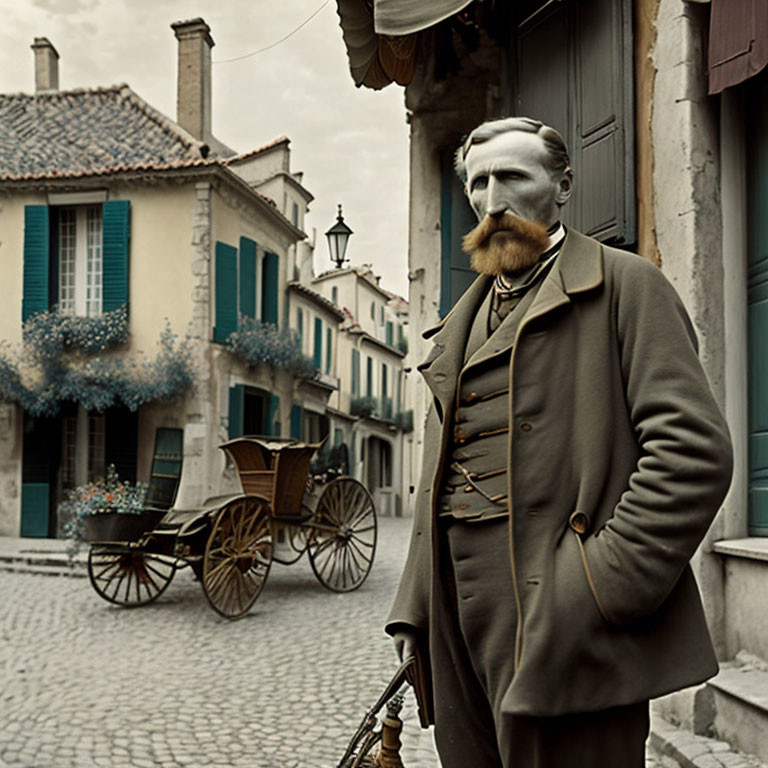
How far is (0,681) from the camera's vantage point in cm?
628

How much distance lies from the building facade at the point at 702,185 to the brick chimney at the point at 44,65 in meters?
16.4

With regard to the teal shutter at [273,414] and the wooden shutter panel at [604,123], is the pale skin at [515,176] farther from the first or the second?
the teal shutter at [273,414]

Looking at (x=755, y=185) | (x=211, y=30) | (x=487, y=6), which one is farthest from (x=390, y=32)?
(x=211, y=30)

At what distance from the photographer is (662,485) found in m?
1.62

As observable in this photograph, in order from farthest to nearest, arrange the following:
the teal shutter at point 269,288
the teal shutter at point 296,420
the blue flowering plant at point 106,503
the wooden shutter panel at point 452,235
Result: the teal shutter at point 296,420
the teal shutter at point 269,288
the blue flowering plant at point 106,503
the wooden shutter panel at point 452,235

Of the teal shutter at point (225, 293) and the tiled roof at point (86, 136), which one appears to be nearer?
the teal shutter at point (225, 293)

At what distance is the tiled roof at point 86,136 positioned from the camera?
51.8 ft

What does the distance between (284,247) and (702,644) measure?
17.8m

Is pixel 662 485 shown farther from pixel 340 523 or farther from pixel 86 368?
pixel 86 368

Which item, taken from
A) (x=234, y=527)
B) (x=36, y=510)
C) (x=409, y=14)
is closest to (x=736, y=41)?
(x=409, y=14)

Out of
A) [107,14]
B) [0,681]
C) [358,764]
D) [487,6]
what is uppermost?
[107,14]

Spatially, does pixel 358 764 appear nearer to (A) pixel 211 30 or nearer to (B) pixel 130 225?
(B) pixel 130 225

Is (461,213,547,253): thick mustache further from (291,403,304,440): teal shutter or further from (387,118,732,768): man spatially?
(291,403,304,440): teal shutter

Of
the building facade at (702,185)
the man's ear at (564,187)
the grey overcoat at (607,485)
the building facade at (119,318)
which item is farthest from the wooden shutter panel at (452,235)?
the building facade at (119,318)
